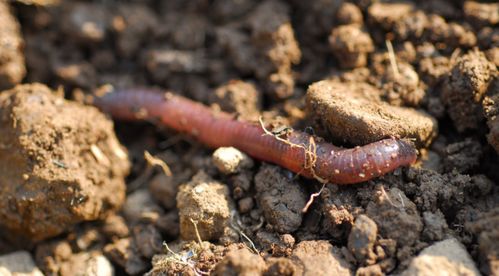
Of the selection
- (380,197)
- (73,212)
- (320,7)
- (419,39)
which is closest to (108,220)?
(73,212)

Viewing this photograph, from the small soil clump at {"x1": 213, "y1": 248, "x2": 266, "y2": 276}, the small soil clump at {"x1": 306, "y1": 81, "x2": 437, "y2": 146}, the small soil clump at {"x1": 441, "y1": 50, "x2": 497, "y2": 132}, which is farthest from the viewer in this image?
the small soil clump at {"x1": 441, "y1": 50, "x2": 497, "y2": 132}

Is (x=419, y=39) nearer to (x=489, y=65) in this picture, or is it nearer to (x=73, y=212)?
(x=489, y=65)

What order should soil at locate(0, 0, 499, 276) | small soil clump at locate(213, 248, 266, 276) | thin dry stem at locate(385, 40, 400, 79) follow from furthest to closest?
thin dry stem at locate(385, 40, 400, 79) → soil at locate(0, 0, 499, 276) → small soil clump at locate(213, 248, 266, 276)

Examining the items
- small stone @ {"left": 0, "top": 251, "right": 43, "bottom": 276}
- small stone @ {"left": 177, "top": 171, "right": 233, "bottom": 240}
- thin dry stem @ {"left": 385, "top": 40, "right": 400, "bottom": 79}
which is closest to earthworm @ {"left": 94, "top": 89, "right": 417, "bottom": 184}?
small stone @ {"left": 177, "top": 171, "right": 233, "bottom": 240}

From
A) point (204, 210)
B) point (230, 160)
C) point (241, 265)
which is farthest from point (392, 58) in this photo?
point (241, 265)

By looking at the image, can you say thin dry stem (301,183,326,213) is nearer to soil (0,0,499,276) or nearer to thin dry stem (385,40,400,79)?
soil (0,0,499,276)

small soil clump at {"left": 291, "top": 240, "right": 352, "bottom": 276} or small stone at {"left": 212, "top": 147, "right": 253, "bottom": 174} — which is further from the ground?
small stone at {"left": 212, "top": 147, "right": 253, "bottom": 174}

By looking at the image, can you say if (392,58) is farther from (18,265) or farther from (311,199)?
(18,265)
